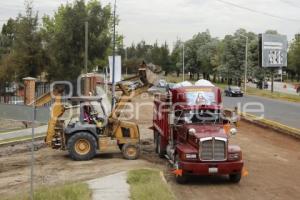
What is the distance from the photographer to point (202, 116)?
15.8 m

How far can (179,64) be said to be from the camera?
5015 inches

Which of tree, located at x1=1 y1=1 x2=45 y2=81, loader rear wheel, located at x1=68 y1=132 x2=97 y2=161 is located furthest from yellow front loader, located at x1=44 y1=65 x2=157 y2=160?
tree, located at x1=1 y1=1 x2=45 y2=81

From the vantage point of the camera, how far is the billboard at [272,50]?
72438 millimetres

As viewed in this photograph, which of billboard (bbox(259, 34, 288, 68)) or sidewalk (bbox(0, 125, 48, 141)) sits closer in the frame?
sidewalk (bbox(0, 125, 48, 141))

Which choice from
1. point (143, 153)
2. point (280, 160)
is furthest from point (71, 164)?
point (280, 160)

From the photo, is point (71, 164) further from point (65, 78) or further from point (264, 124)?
point (65, 78)

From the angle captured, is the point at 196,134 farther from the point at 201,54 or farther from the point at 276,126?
the point at 201,54

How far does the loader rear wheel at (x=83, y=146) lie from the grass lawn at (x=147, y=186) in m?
3.56

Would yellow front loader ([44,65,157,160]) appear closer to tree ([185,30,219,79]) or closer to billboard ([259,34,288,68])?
billboard ([259,34,288,68])

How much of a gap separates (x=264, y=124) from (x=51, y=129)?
48.4 ft

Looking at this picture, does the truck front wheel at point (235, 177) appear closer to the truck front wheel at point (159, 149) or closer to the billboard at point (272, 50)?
the truck front wheel at point (159, 149)

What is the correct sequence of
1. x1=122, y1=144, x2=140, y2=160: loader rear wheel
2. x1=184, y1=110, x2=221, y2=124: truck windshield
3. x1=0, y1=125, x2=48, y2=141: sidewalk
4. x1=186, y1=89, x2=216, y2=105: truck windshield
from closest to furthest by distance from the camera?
1. x1=184, y1=110, x2=221, y2=124: truck windshield
2. x1=186, y1=89, x2=216, y2=105: truck windshield
3. x1=122, y1=144, x2=140, y2=160: loader rear wheel
4. x1=0, y1=125, x2=48, y2=141: sidewalk

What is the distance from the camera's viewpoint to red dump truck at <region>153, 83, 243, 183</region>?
14133 millimetres

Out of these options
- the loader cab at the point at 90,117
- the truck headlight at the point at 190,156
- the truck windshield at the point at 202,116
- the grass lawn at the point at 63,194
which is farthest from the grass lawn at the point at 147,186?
the loader cab at the point at 90,117
